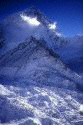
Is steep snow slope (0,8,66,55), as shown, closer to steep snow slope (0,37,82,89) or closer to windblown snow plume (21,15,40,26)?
windblown snow plume (21,15,40,26)

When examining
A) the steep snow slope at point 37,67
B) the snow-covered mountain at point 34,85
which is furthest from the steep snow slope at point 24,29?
the steep snow slope at point 37,67

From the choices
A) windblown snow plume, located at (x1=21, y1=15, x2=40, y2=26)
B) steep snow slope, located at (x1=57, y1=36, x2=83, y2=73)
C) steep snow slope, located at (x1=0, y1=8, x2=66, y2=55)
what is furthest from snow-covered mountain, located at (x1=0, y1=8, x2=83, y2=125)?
steep snow slope, located at (x1=57, y1=36, x2=83, y2=73)

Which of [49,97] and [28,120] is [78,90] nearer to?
[49,97]

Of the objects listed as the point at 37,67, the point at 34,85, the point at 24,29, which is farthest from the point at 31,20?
the point at 34,85

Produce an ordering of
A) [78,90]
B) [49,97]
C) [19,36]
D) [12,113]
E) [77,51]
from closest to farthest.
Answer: [12,113], [49,97], [78,90], [19,36], [77,51]

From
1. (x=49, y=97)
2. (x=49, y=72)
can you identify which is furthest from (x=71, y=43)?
(x=49, y=97)

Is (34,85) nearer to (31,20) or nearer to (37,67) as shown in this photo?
(37,67)

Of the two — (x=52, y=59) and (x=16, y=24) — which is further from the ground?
(x=16, y=24)

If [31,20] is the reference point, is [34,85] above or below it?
below
